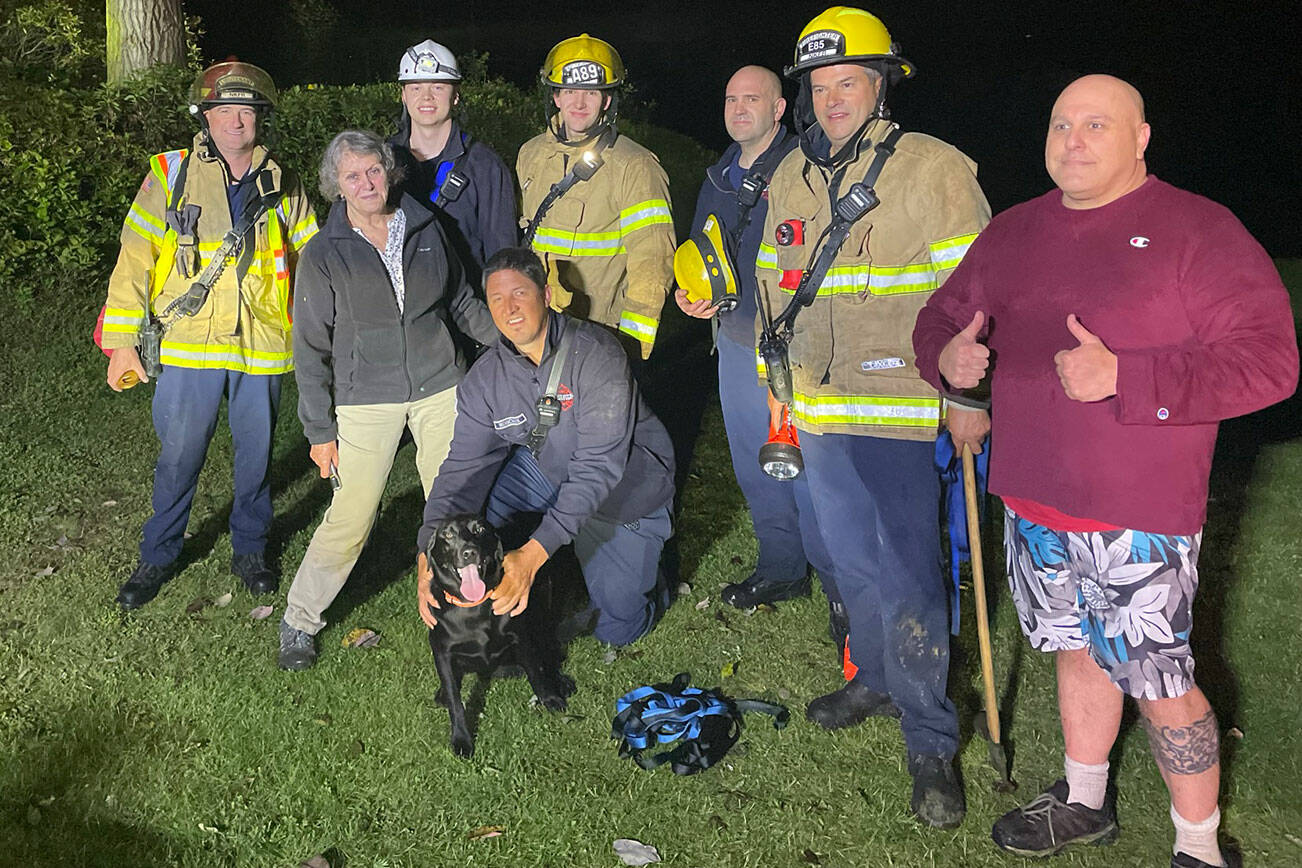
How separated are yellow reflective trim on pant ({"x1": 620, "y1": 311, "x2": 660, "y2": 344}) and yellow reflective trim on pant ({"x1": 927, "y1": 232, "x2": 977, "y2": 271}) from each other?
1641 mm

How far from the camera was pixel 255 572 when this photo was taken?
558cm

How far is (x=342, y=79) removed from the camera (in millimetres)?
15172

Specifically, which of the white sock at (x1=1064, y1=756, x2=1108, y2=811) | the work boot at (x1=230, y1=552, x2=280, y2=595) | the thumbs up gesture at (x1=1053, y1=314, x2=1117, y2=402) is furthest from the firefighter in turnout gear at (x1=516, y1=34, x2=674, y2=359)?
the white sock at (x1=1064, y1=756, x2=1108, y2=811)

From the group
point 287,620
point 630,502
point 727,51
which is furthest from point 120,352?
point 727,51

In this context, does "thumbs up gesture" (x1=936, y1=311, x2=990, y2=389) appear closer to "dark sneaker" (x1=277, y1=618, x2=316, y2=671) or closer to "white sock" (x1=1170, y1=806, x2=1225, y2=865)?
"white sock" (x1=1170, y1=806, x2=1225, y2=865)

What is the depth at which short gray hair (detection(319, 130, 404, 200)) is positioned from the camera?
175 inches

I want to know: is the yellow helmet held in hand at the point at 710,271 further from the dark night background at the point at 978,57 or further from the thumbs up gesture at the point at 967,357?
the dark night background at the point at 978,57

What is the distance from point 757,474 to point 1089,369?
2693 millimetres

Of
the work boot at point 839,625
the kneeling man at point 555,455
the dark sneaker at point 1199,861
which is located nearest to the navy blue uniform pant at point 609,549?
the kneeling man at point 555,455

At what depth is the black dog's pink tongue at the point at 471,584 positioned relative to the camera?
3998 millimetres

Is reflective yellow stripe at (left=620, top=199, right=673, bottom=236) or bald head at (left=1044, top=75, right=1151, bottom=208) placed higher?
bald head at (left=1044, top=75, right=1151, bottom=208)

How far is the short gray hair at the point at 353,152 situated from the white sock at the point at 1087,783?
3.28 meters

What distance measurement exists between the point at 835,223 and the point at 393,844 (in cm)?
248

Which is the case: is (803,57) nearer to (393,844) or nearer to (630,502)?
(630,502)
